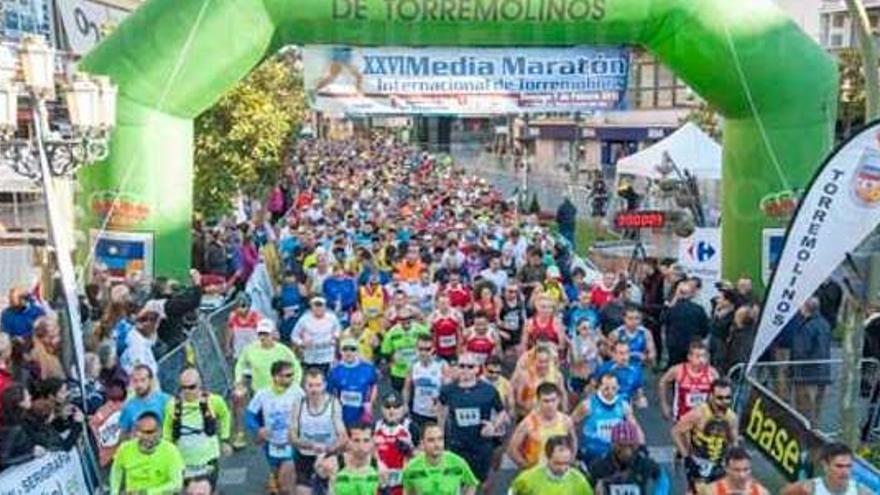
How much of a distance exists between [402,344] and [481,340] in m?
0.88

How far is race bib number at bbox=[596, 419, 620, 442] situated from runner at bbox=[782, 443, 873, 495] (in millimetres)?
1516

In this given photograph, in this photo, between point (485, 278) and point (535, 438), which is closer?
point (535, 438)

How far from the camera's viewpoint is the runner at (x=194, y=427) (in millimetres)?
7680

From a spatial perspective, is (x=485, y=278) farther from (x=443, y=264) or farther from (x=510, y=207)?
A: (x=510, y=207)

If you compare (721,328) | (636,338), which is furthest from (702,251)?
(636,338)

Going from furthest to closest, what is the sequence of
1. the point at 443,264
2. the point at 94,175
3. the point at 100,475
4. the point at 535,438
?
1. the point at 443,264
2. the point at 94,175
3. the point at 100,475
4. the point at 535,438

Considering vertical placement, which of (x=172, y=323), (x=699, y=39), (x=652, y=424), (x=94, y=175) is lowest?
(x=652, y=424)

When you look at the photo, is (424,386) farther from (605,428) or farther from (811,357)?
(811,357)

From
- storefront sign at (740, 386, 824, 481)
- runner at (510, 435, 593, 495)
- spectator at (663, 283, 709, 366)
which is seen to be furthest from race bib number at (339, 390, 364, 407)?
spectator at (663, 283, 709, 366)

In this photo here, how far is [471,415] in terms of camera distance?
8.27 m

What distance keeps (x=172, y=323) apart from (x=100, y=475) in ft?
9.33

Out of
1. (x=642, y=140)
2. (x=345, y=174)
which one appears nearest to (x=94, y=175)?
(x=345, y=174)

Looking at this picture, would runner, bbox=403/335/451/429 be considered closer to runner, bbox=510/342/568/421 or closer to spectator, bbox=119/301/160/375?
runner, bbox=510/342/568/421

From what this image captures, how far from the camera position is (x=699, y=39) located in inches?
503
